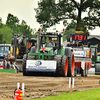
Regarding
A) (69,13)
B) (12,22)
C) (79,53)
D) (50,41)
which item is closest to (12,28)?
(12,22)

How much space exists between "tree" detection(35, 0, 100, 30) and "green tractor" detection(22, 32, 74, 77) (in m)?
29.0

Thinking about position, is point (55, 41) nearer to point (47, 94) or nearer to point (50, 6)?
point (47, 94)

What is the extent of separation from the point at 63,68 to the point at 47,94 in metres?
8.10

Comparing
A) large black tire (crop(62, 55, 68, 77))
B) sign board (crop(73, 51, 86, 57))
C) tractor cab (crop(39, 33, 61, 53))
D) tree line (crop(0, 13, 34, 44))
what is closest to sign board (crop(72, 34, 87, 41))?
sign board (crop(73, 51, 86, 57))

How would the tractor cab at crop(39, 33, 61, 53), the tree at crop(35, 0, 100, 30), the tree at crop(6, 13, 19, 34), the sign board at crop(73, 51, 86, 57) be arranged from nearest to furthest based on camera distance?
the tractor cab at crop(39, 33, 61, 53)
the sign board at crop(73, 51, 86, 57)
the tree at crop(35, 0, 100, 30)
the tree at crop(6, 13, 19, 34)

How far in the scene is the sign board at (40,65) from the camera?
778 inches

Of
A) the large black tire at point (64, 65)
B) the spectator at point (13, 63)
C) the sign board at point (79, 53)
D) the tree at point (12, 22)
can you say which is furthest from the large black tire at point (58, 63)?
the tree at point (12, 22)

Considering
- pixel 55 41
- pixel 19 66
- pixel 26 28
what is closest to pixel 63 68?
pixel 55 41

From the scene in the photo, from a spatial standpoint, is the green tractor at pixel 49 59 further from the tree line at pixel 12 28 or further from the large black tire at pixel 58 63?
the tree line at pixel 12 28

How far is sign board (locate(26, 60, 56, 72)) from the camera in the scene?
1975 centimetres

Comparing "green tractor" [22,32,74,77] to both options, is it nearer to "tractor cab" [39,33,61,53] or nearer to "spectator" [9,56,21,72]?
"tractor cab" [39,33,61,53]

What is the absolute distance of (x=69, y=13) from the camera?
2039 inches

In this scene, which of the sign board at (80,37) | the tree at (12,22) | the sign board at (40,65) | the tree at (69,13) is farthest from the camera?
the tree at (12,22)

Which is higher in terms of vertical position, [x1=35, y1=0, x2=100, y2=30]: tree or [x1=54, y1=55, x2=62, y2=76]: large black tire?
[x1=35, y1=0, x2=100, y2=30]: tree
